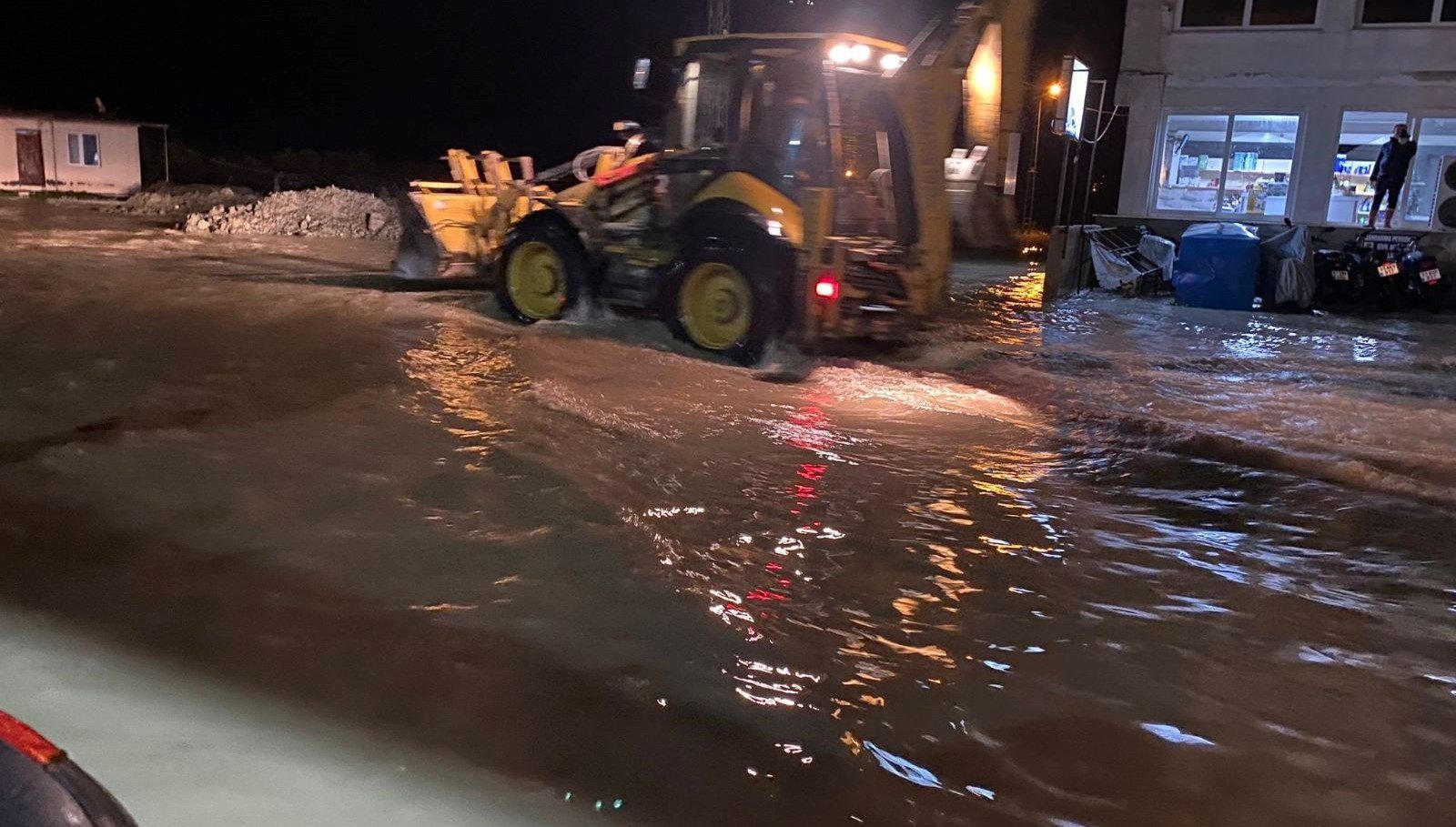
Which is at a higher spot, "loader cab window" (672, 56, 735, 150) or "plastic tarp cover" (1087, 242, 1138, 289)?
"loader cab window" (672, 56, 735, 150)

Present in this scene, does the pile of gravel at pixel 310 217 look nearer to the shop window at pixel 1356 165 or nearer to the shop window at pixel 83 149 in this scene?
the shop window at pixel 83 149

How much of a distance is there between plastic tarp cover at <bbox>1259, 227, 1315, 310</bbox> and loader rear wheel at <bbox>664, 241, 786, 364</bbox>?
9482 millimetres

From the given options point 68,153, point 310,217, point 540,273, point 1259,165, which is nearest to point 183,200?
point 68,153

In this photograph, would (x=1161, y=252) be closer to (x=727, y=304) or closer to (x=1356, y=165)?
(x=1356, y=165)

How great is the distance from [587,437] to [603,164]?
5.47 m

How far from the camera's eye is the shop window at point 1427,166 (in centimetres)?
1855

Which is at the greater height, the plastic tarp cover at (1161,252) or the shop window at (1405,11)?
the shop window at (1405,11)

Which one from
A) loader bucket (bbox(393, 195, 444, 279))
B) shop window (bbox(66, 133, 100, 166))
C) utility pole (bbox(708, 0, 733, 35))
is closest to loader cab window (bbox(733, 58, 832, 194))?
loader bucket (bbox(393, 195, 444, 279))

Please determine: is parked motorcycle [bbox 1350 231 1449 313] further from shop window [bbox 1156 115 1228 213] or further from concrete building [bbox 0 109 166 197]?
concrete building [bbox 0 109 166 197]

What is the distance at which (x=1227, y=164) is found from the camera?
20.0 m

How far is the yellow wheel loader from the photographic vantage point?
8.70 metres

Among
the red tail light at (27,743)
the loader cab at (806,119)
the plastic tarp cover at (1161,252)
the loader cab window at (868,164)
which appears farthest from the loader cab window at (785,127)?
the plastic tarp cover at (1161,252)

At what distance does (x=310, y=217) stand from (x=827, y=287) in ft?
51.4

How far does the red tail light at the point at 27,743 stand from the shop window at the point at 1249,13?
22.0 meters
